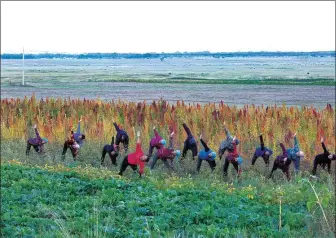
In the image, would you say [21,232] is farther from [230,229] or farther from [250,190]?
[250,190]

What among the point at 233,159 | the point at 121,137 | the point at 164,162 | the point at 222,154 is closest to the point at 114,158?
the point at 121,137

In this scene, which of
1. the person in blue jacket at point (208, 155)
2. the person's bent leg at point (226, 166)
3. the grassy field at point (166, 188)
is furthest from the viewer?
the person in blue jacket at point (208, 155)

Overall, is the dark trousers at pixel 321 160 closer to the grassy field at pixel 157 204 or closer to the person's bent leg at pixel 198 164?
the grassy field at pixel 157 204

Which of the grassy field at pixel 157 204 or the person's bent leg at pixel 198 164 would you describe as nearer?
the grassy field at pixel 157 204

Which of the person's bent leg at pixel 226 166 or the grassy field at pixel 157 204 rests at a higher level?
the person's bent leg at pixel 226 166

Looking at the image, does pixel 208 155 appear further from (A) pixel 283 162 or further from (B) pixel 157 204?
(B) pixel 157 204

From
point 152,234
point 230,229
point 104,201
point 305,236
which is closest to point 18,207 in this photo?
point 104,201

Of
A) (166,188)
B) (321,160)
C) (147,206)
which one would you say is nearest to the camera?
(147,206)

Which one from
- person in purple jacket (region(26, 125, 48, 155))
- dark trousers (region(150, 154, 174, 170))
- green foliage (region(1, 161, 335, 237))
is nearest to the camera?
green foliage (region(1, 161, 335, 237))

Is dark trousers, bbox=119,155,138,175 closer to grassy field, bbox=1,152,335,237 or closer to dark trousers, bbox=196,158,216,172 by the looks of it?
grassy field, bbox=1,152,335,237

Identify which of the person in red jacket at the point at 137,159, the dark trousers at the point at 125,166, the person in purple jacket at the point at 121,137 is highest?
the person in purple jacket at the point at 121,137

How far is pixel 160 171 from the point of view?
1073 centimetres

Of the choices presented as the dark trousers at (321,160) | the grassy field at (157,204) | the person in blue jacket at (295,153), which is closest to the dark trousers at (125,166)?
the grassy field at (157,204)

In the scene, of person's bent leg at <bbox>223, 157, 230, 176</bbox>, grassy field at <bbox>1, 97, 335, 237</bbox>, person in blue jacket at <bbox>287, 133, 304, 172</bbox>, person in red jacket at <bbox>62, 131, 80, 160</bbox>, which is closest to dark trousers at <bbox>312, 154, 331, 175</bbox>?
grassy field at <bbox>1, 97, 335, 237</bbox>
